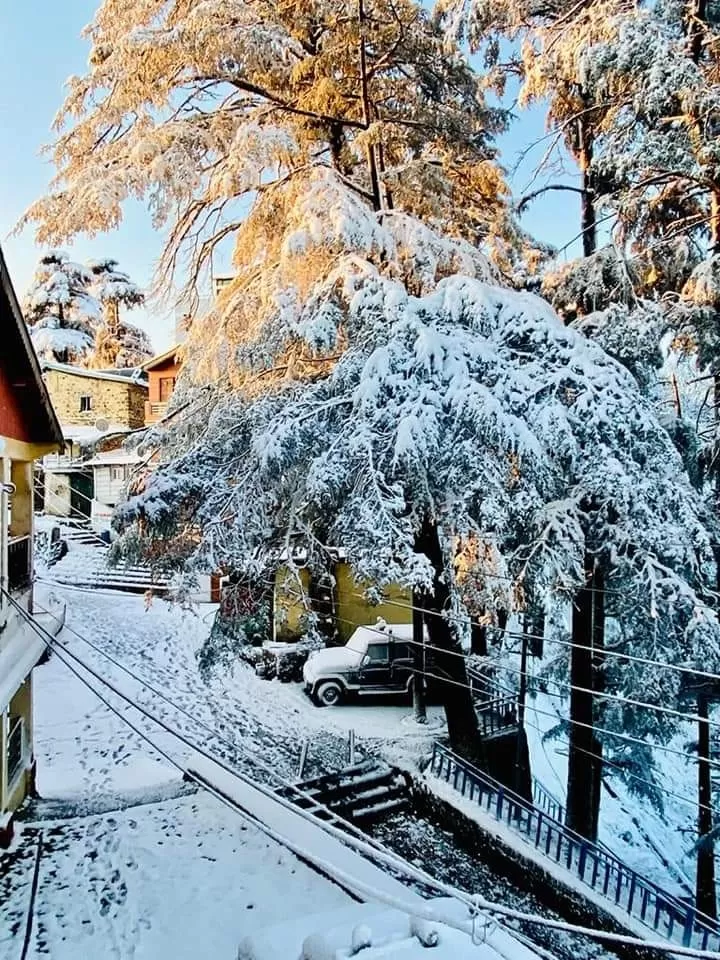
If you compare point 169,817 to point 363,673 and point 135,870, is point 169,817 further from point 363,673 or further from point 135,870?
point 363,673

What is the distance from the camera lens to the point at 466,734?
7.69 meters

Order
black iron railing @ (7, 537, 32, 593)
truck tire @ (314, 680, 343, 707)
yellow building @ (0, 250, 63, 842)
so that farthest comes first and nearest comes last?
1. truck tire @ (314, 680, 343, 707)
2. black iron railing @ (7, 537, 32, 593)
3. yellow building @ (0, 250, 63, 842)

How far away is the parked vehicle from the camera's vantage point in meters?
10.4

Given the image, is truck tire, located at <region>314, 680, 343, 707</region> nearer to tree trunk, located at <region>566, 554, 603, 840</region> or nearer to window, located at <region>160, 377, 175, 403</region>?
tree trunk, located at <region>566, 554, 603, 840</region>

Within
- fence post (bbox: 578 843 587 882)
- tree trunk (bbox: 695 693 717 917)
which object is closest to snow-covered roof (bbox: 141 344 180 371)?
fence post (bbox: 578 843 587 882)

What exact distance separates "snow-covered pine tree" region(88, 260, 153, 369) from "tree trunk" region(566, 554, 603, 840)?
19.6 m

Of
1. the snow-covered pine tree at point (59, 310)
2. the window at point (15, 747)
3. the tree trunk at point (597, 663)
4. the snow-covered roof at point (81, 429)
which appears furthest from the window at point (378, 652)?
the snow-covered pine tree at point (59, 310)

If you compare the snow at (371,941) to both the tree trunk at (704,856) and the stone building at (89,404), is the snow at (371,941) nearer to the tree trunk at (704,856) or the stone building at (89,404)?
the tree trunk at (704,856)

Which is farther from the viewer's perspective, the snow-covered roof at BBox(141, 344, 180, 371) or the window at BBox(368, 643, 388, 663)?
the snow-covered roof at BBox(141, 344, 180, 371)

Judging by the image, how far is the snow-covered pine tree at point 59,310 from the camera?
68.1ft

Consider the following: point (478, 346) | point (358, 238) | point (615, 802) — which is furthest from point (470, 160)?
point (615, 802)

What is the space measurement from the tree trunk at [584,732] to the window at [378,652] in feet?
12.0

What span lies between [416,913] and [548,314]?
5.15 metres

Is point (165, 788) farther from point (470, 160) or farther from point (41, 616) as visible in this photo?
point (470, 160)
